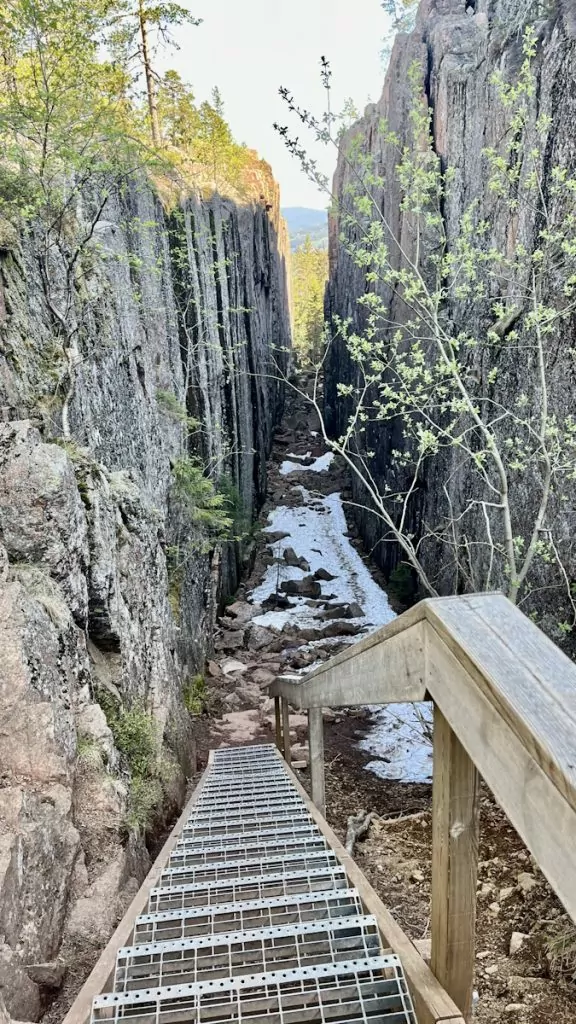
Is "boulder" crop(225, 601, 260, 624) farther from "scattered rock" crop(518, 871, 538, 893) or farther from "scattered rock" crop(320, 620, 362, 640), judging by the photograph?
"scattered rock" crop(518, 871, 538, 893)

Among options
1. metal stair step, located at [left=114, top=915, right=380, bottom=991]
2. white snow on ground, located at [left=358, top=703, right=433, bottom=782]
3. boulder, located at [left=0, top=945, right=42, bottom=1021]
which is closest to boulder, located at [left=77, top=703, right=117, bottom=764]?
boulder, located at [left=0, top=945, right=42, bottom=1021]

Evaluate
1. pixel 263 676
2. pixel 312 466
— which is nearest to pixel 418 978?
pixel 263 676

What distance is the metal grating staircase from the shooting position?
1.71 m

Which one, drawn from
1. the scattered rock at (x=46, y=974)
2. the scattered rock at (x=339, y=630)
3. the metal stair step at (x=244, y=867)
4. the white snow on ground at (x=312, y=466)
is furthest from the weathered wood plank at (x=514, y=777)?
the white snow on ground at (x=312, y=466)

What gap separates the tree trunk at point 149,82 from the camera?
56.1ft

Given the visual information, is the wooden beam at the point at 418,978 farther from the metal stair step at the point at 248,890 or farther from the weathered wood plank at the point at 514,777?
the weathered wood plank at the point at 514,777

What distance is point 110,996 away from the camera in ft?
5.76

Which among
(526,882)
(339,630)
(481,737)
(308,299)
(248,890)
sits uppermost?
(308,299)

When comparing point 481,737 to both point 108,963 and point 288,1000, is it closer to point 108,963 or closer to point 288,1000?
point 288,1000

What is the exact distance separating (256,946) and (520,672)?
5.74 feet

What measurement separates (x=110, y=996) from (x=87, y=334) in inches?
339

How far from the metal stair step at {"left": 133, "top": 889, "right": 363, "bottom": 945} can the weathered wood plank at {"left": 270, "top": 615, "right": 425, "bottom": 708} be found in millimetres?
764

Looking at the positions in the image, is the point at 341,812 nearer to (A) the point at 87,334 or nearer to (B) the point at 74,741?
(B) the point at 74,741

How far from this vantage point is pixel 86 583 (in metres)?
5.76
